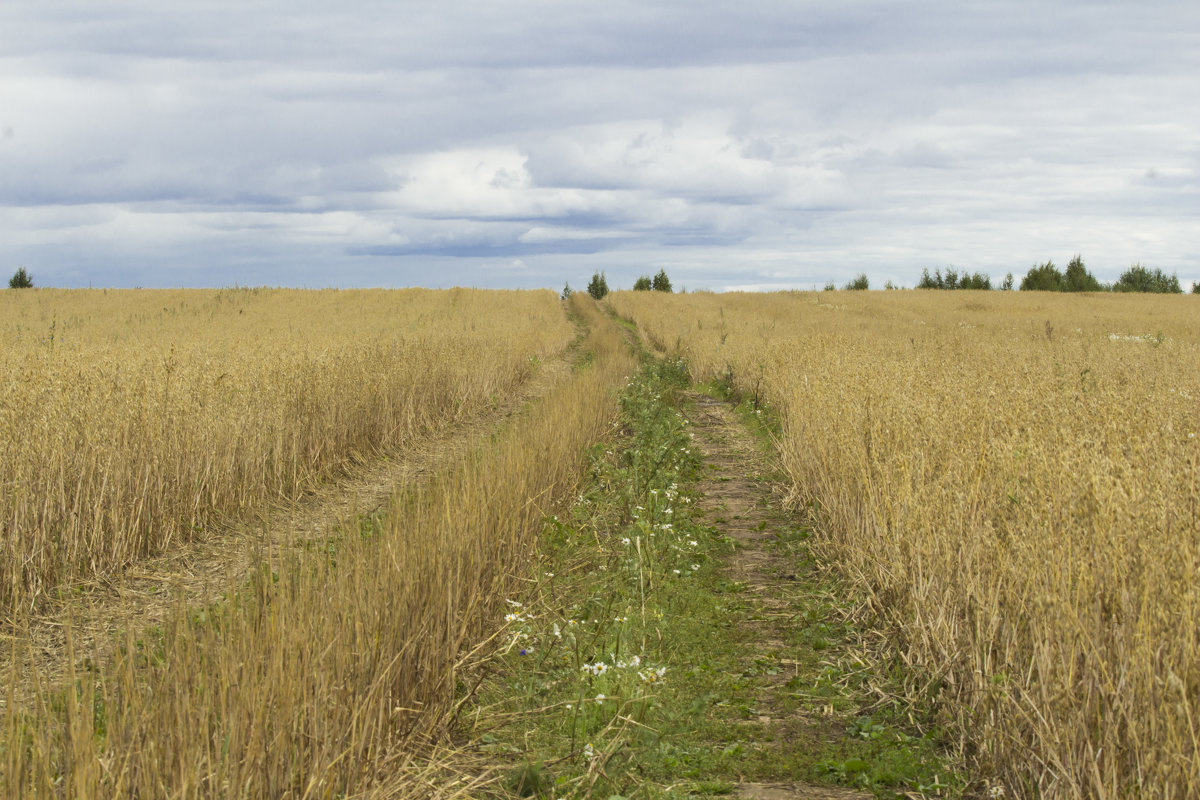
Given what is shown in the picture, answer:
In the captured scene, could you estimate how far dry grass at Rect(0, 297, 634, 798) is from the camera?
234 centimetres

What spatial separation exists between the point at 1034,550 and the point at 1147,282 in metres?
72.9

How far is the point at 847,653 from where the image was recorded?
4309 millimetres

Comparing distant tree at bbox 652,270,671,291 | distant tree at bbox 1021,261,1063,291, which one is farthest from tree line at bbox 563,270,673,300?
distant tree at bbox 1021,261,1063,291

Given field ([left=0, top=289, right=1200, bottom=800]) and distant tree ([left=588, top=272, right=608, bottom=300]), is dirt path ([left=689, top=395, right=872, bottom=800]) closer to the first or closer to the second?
field ([left=0, top=289, right=1200, bottom=800])

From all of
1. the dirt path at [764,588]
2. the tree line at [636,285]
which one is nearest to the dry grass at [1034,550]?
the dirt path at [764,588]

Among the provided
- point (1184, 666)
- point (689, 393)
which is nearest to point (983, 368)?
point (689, 393)

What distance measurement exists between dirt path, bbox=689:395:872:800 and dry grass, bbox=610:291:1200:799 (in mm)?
423

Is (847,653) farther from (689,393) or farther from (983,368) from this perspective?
(689,393)

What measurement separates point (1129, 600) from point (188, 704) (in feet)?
10.3

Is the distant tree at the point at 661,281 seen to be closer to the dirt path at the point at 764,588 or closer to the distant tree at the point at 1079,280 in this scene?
the distant tree at the point at 1079,280

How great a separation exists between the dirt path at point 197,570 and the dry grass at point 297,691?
0.67 feet

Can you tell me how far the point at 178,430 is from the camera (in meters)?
6.78

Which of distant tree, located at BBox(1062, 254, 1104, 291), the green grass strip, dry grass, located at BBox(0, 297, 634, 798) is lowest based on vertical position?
the green grass strip

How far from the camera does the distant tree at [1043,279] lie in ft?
186
